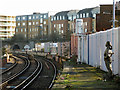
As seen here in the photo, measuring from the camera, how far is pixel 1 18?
389ft

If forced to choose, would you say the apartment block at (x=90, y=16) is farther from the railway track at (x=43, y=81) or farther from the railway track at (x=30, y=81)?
the railway track at (x=30, y=81)

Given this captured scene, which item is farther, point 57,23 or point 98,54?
point 57,23

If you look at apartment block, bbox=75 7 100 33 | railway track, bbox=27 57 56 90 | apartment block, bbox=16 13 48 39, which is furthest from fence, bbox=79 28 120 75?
apartment block, bbox=16 13 48 39

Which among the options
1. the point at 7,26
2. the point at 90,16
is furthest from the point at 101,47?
the point at 7,26

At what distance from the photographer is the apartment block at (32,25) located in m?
104

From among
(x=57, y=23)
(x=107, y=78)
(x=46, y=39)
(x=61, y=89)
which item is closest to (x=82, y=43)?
(x=107, y=78)

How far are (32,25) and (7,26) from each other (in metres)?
19.6

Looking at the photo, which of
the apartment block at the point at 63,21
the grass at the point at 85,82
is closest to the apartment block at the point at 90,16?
the apartment block at the point at 63,21

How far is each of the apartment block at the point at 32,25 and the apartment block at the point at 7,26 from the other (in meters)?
8.28

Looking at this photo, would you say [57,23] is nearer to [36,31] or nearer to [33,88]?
[36,31]

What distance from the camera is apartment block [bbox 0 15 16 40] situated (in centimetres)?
11812

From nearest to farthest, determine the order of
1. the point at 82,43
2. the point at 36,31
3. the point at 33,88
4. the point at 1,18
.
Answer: the point at 33,88 → the point at 82,43 → the point at 36,31 → the point at 1,18

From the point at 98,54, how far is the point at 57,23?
7883 cm

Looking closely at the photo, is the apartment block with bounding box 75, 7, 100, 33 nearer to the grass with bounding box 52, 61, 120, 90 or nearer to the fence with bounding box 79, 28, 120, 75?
the fence with bounding box 79, 28, 120, 75
